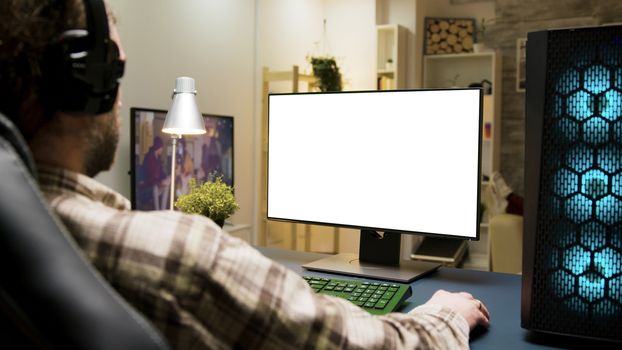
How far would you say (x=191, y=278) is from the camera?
625 mm

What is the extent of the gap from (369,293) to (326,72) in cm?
354

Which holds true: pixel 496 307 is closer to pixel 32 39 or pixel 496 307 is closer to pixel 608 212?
pixel 608 212

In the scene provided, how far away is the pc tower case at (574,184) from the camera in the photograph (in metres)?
0.97

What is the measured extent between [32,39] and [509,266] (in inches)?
157

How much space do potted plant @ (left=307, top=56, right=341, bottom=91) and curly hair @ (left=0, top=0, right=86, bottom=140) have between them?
3.97m

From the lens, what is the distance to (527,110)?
3.34ft

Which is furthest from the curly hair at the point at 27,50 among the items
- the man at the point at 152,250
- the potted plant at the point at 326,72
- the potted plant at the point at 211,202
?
the potted plant at the point at 326,72

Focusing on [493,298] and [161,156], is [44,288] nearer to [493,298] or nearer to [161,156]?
[493,298]

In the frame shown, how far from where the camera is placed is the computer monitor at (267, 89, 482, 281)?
4.80 feet

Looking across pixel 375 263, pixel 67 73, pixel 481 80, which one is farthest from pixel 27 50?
pixel 481 80

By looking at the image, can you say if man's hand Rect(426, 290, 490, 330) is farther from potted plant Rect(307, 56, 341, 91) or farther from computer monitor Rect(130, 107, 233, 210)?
potted plant Rect(307, 56, 341, 91)

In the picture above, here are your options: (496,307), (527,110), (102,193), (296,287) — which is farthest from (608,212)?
(102,193)

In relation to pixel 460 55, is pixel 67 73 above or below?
below

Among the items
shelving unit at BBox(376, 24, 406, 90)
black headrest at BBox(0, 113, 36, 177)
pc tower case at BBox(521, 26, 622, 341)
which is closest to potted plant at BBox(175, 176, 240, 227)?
pc tower case at BBox(521, 26, 622, 341)
